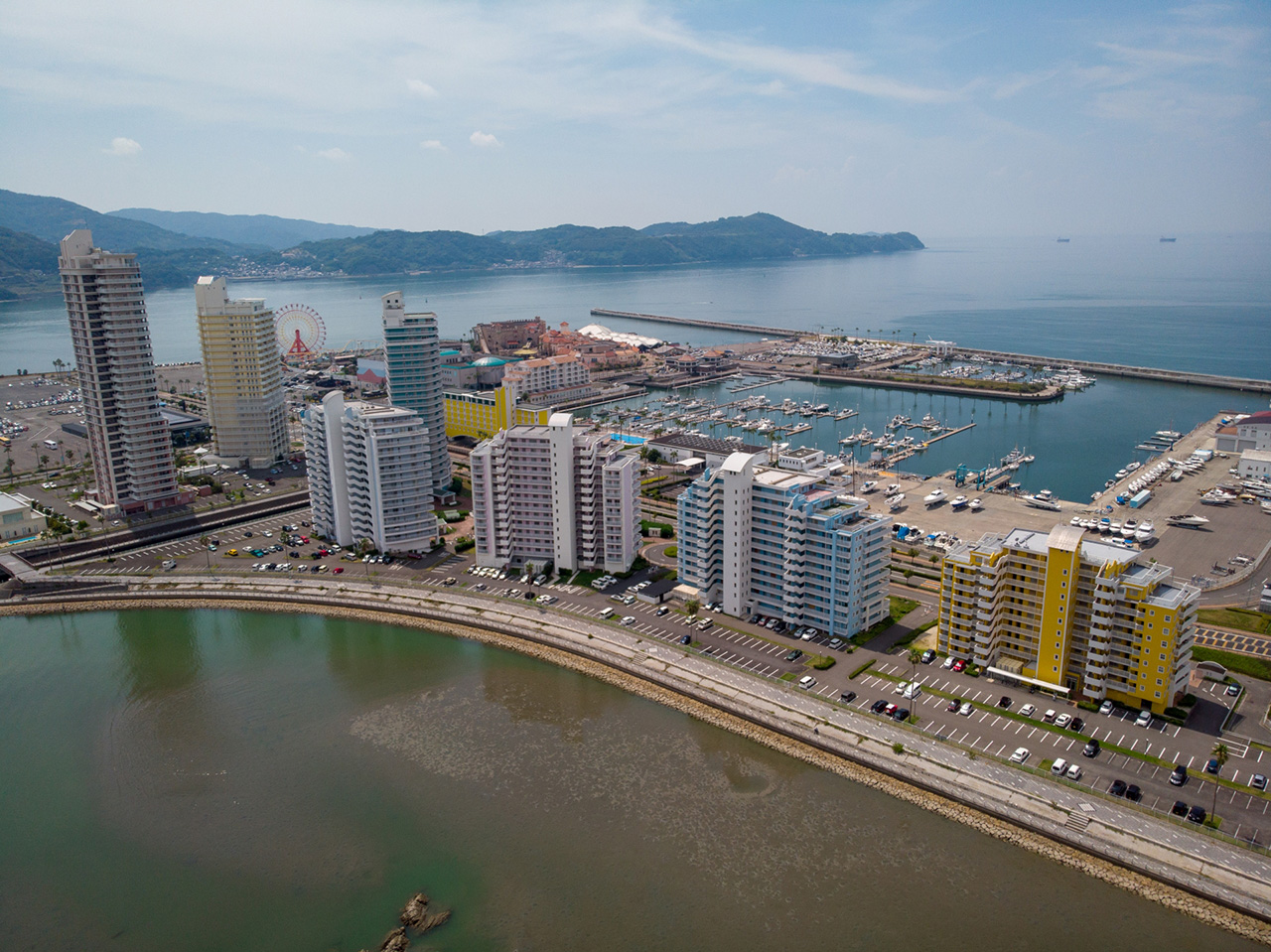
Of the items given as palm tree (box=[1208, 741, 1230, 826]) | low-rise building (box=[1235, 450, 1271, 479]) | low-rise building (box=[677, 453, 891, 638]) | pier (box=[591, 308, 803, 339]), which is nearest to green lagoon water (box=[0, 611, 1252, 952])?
palm tree (box=[1208, 741, 1230, 826])

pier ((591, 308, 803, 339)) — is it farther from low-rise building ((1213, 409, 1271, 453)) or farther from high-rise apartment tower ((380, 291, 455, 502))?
high-rise apartment tower ((380, 291, 455, 502))

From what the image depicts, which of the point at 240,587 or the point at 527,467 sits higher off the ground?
the point at 527,467

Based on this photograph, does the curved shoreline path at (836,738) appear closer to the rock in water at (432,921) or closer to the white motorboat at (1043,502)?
the rock in water at (432,921)

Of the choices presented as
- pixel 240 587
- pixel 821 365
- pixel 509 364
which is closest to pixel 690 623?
pixel 240 587

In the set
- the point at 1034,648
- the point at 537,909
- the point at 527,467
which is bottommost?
the point at 537,909

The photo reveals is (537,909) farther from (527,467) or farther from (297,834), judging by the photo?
(527,467)

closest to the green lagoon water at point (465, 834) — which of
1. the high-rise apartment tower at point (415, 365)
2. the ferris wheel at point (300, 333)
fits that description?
the high-rise apartment tower at point (415, 365)
